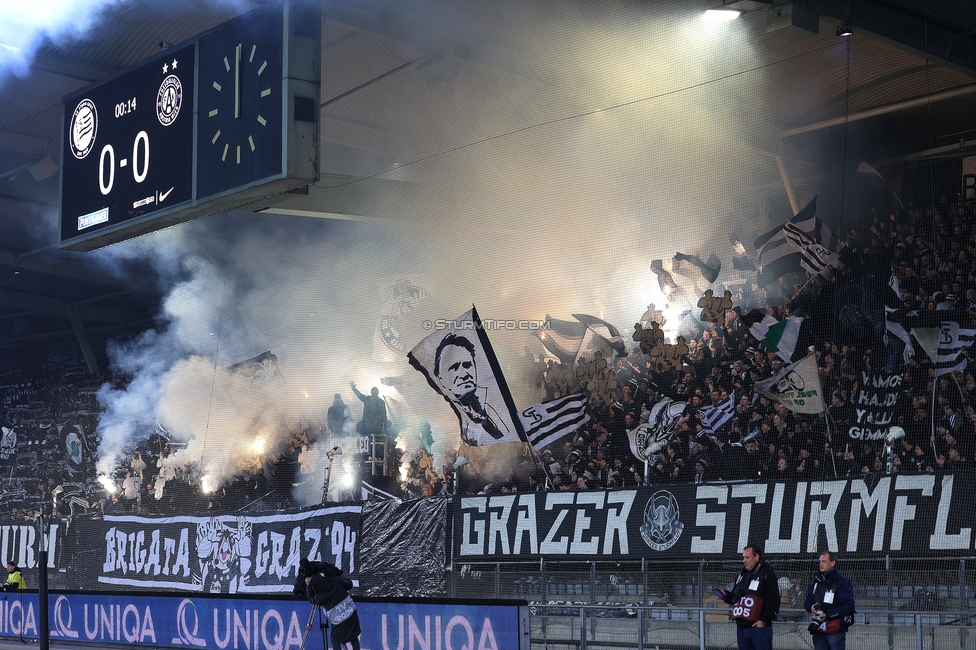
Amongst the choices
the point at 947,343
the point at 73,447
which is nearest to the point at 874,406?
the point at 947,343

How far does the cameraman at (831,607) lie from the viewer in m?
9.19

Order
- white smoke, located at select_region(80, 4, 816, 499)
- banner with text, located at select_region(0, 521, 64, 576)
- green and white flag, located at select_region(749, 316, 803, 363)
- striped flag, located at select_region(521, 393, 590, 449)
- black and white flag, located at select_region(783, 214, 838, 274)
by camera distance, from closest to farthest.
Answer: green and white flag, located at select_region(749, 316, 803, 363), black and white flag, located at select_region(783, 214, 838, 274), white smoke, located at select_region(80, 4, 816, 499), striped flag, located at select_region(521, 393, 590, 449), banner with text, located at select_region(0, 521, 64, 576)

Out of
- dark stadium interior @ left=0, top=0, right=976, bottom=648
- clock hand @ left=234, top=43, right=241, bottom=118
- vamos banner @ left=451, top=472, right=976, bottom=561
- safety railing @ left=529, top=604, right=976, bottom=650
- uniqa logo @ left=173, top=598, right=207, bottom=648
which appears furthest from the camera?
dark stadium interior @ left=0, top=0, right=976, bottom=648

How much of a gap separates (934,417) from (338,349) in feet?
39.3

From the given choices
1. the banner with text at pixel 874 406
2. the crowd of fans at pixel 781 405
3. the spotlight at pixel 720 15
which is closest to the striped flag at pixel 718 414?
the crowd of fans at pixel 781 405

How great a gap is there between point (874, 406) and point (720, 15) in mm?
6456

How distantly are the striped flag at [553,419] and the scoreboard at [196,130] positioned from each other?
10.3m

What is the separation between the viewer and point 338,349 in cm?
2236

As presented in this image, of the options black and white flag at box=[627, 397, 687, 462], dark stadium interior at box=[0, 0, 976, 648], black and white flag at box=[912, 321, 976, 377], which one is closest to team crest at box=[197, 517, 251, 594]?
dark stadium interior at box=[0, 0, 976, 648]

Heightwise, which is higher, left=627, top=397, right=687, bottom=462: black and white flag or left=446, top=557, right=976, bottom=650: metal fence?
left=627, top=397, right=687, bottom=462: black and white flag

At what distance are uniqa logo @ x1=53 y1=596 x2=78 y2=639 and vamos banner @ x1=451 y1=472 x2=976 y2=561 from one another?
577 cm

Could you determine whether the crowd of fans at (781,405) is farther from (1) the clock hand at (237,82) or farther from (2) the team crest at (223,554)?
(1) the clock hand at (237,82)

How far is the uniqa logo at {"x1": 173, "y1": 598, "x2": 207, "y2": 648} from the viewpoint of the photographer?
1373 cm

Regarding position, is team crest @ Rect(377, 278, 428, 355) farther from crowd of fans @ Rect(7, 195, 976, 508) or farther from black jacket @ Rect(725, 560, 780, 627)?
black jacket @ Rect(725, 560, 780, 627)
